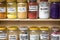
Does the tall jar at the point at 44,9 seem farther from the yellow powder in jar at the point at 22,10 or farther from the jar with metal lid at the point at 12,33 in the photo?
the jar with metal lid at the point at 12,33

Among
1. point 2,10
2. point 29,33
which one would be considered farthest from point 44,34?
point 2,10

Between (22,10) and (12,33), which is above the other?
(22,10)

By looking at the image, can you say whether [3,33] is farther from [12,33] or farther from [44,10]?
[44,10]

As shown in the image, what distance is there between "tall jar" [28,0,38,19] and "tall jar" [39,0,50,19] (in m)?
0.03

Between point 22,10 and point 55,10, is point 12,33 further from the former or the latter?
point 55,10

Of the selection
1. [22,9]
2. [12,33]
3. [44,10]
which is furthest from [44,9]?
[12,33]

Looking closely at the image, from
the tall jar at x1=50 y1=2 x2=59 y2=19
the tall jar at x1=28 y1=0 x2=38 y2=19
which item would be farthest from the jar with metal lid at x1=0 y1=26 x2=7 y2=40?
the tall jar at x1=50 y1=2 x2=59 y2=19

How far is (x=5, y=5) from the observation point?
1.16 metres

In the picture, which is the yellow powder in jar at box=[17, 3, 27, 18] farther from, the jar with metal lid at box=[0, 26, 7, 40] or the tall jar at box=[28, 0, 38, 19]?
the jar with metal lid at box=[0, 26, 7, 40]

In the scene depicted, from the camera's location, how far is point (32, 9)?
1.13 m

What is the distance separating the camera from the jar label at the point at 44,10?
1117 mm

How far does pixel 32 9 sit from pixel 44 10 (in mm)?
91

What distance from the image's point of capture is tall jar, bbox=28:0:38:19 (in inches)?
44.4

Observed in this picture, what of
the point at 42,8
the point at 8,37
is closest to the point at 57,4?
the point at 42,8
